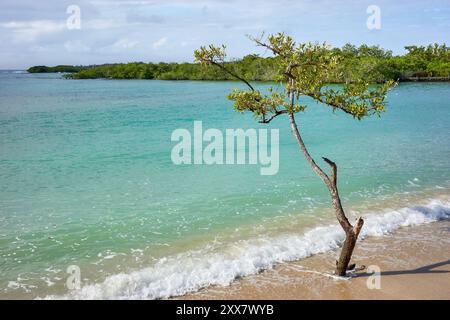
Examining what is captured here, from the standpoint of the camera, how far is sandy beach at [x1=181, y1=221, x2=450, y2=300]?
24.3 feet

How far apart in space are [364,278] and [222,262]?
270 cm

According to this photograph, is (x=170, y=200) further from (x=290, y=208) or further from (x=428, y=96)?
(x=428, y=96)

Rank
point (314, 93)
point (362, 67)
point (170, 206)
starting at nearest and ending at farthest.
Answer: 1. point (314, 93)
2. point (170, 206)
3. point (362, 67)

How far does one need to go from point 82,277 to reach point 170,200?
501cm

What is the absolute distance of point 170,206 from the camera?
12.7 metres

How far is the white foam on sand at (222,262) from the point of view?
7.84 metres

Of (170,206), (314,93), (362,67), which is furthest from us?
(362,67)

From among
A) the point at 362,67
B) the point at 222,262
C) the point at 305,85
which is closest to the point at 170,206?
the point at 222,262

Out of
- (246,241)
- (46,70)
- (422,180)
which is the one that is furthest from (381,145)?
(46,70)

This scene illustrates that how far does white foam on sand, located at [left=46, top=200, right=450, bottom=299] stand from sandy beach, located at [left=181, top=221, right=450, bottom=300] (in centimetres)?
29

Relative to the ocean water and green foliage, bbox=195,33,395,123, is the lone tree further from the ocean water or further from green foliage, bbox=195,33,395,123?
the ocean water

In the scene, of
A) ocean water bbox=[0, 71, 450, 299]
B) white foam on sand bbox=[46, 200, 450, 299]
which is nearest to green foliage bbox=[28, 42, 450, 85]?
ocean water bbox=[0, 71, 450, 299]

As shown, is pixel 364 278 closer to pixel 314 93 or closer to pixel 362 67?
pixel 314 93

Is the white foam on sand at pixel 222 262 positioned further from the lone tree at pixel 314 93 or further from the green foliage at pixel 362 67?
the green foliage at pixel 362 67
